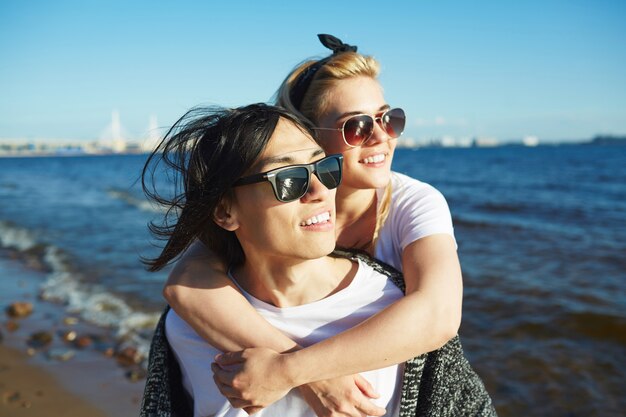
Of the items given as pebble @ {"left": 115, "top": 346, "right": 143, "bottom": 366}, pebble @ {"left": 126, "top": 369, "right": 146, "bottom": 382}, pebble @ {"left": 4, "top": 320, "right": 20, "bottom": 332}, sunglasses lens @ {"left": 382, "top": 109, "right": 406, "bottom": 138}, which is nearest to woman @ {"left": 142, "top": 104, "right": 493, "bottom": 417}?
sunglasses lens @ {"left": 382, "top": 109, "right": 406, "bottom": 138}

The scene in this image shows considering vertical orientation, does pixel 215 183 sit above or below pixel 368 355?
above

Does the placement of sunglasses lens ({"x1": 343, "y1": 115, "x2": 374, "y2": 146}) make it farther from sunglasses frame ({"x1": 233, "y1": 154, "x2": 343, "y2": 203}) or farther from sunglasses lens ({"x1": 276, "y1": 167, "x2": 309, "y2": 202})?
sunglasses lens ({"x1": 276, "y1": 167, "x2": 309, "y2": 202})

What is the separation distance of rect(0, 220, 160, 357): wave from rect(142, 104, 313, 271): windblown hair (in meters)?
4.43

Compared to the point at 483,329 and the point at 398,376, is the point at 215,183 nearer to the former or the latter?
the point at 398,376

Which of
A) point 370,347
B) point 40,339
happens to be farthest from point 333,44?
point 40,339

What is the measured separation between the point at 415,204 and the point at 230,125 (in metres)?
1.01

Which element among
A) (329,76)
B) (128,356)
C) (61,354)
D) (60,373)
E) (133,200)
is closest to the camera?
(329,76)

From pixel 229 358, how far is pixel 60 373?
15.0 ft

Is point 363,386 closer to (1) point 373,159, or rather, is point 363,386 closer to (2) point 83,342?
(1) point 373,159

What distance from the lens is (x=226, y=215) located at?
232 cm

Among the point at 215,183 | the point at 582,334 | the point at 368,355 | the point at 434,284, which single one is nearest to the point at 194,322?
the point at 215,183

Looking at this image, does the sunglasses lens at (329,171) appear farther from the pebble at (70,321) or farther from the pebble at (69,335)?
the pebble at (70,321)

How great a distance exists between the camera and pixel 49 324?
7352mm

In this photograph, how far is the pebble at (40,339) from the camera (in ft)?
21.7
